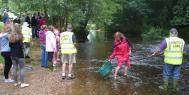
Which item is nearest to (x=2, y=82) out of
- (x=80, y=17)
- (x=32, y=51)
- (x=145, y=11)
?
(x=32, y=51)

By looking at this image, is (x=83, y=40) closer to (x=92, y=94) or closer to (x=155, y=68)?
(x=155, y=68)

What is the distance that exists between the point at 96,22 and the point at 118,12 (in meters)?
12.3

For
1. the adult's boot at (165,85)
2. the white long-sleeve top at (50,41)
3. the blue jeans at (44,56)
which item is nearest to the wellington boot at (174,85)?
the adult's boot at (165,85)

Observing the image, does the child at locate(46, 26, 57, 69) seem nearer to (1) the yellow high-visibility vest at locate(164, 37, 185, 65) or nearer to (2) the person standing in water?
(2) the person standing in water

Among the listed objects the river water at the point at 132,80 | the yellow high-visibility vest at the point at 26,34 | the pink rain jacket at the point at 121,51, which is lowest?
the river water at the point at 132,80

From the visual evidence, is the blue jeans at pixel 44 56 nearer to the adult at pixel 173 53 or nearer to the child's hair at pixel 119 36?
the child's hair at pixel 119 36

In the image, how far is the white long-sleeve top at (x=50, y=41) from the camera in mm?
15688

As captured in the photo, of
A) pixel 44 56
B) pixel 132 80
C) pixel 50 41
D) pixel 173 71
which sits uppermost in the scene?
pixel 50 41

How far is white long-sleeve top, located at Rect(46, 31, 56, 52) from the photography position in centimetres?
1569

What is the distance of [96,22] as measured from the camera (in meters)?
39.1

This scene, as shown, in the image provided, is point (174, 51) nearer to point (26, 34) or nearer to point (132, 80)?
point (132, 80)

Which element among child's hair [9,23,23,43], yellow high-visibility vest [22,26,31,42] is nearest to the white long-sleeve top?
yellow high-visibility vest [22,26,31,42]

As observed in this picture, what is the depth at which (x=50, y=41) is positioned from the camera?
1570 centimetres

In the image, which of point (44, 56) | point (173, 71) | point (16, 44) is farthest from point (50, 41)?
point (173, 71)
